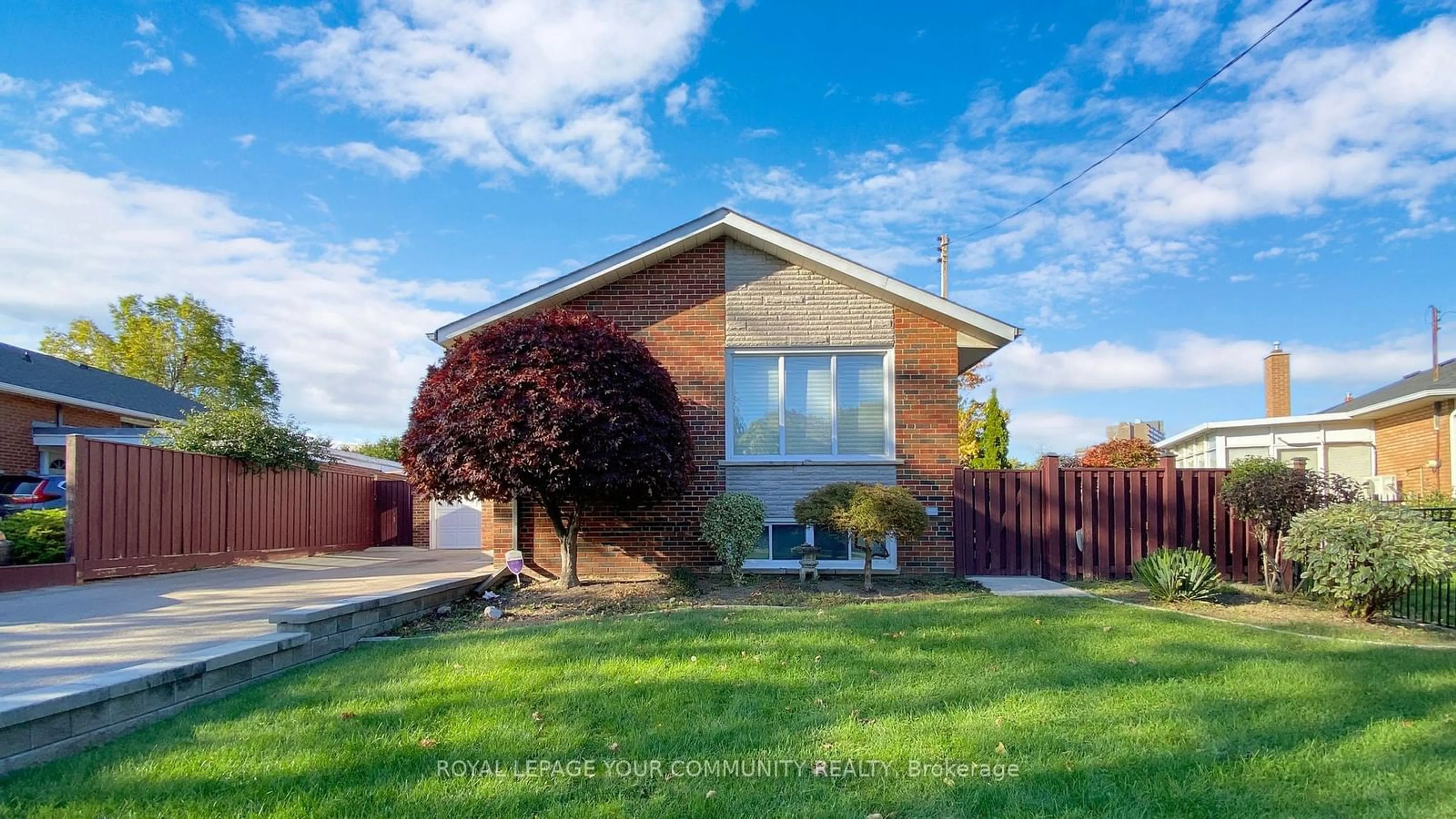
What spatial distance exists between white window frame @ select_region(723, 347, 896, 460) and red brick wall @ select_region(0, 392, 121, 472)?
1942cm

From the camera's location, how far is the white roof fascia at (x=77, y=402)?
762 inches

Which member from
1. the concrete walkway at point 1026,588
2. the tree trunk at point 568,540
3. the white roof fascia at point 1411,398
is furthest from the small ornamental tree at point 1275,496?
the white roof fascia at point 1411,398

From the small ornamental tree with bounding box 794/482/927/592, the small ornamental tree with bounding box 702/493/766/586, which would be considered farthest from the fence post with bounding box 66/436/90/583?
the small ornamental tree with bounding box 794/482/927/592

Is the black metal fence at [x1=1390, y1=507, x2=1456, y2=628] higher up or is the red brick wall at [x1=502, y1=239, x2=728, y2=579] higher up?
the red brick wall at [x1=502, y1=239, x2=728, y2=579]

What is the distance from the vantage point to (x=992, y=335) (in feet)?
34.8

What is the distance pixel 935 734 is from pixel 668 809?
1.62 m

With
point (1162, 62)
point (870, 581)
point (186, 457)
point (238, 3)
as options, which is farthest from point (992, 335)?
point (186, 457)

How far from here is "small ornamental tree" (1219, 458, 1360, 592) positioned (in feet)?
28.2

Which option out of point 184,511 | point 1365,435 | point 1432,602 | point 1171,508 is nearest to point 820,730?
point 1432,602

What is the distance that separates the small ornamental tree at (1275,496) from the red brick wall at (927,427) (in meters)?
3.29

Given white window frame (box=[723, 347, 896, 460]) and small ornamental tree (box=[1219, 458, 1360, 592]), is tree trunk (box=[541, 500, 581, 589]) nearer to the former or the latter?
white window frame (box=[723, 347, 896, 460])

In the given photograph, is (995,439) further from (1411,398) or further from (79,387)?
(79,387)

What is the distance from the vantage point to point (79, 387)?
22234 millimetres

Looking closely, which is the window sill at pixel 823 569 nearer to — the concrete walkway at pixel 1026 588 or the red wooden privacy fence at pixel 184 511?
the concrete walkway at pixel 1026 588
